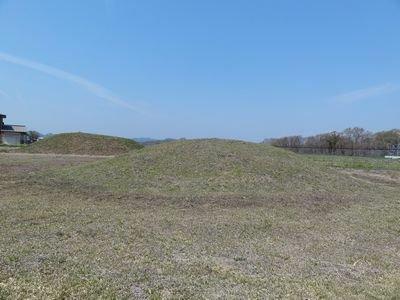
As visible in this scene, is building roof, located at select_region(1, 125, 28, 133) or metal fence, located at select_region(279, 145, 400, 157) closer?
metal fence, located at select_region(279, 145, 400, 157)

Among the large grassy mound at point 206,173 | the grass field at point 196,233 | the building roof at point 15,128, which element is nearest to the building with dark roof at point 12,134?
the building roof at point 15,128

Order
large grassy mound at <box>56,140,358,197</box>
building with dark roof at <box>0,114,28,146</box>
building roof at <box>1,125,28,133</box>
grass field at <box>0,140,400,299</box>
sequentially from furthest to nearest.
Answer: building roof at <box>1,125,28,133</box>
building with dark roof at <box>0,114,28,146</box>
large grassy mound at <box>56,140,358,197</box>
grass field at <box>0,140,400,299</box>

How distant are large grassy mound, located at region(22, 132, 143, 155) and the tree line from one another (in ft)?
115

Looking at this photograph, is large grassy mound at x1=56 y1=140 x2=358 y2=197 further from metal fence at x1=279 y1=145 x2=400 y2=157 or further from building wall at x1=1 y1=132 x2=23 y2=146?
building wall at x1=1 y1=132 x2=23 y2=146

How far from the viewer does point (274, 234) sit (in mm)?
7480

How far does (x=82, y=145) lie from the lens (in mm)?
37844

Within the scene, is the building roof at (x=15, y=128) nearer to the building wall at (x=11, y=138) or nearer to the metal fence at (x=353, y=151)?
the building wall at (x=11, y=138)

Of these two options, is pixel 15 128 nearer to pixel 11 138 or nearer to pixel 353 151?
pixel 11 138

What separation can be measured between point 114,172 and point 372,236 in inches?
339

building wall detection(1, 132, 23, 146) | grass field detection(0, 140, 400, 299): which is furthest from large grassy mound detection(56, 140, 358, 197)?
building wall detection(1, 132, 23, 146)

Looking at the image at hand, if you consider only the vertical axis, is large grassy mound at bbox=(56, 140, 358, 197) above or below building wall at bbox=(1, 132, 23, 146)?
below

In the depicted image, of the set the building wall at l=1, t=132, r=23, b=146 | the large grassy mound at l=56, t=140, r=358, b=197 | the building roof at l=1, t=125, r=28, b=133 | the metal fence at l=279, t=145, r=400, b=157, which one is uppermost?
the building roof at l=1, t=125, r=28, b=133

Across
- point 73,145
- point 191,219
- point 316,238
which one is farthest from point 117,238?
point 73,145

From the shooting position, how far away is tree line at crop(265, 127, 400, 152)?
64.3 m
